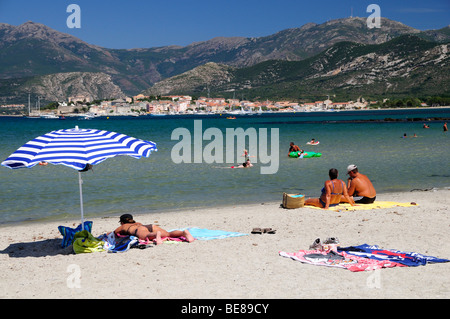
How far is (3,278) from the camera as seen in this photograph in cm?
779

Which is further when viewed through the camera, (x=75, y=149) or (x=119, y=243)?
(x=119, y=243)

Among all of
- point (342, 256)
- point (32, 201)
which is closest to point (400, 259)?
point (342, 256)

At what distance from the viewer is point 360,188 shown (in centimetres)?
1370

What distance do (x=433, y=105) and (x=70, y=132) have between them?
632 ft

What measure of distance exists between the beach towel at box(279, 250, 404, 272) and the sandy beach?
0.16m

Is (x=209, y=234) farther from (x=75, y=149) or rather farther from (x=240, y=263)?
(x=75, y=149)

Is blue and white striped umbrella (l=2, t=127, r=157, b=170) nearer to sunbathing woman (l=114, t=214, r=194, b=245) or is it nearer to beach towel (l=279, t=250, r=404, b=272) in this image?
sunbathing woman (l=114, t=214, r=194, b=245)

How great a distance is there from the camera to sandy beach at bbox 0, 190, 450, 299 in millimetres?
6789

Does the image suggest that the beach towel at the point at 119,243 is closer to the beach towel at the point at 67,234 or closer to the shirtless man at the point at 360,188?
the beach towel at the point at 67,234

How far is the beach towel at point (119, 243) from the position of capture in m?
9.34

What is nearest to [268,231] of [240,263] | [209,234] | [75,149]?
[209,234]

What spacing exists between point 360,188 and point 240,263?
670 centimetres

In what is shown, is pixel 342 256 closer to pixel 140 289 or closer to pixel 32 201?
pixel 140 289

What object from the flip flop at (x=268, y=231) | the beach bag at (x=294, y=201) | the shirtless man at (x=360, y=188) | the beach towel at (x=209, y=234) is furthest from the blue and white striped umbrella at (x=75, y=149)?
the shirtless man at (x=360, y=188)
